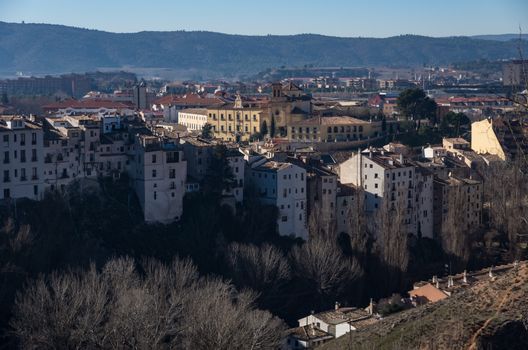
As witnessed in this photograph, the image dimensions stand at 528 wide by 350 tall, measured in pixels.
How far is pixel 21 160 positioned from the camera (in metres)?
22.0

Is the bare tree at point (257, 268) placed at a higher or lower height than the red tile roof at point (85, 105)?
lower

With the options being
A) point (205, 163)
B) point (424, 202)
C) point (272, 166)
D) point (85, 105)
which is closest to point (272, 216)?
point (272, 166)

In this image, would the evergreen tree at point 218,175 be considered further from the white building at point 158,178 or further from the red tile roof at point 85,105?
the red tile roof at point 85,105

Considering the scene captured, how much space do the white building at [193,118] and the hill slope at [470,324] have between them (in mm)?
23763

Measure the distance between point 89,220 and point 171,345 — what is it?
6.14 m

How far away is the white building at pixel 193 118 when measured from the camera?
37.8 meters

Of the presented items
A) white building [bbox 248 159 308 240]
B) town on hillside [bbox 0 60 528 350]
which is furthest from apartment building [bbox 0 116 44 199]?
white building [bbox 248 159 308 240]

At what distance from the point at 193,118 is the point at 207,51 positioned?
10636cm

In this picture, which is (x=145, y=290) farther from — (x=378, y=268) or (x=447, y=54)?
(x=447, y=54)

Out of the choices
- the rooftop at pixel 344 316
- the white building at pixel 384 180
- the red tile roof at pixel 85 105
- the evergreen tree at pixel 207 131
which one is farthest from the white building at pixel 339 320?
the red tile roof at pixel 85 105

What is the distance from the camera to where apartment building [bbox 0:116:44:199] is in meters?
21.8

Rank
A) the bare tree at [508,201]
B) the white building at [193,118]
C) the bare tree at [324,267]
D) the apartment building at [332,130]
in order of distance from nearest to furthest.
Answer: the bare tree at [324,267]
the bare tree at [508,201]
the apartment building at [332,130]
the white building at [193,118]

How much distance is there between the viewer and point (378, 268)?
915 inches

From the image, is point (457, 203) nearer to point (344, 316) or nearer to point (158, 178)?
point (158, 178)
